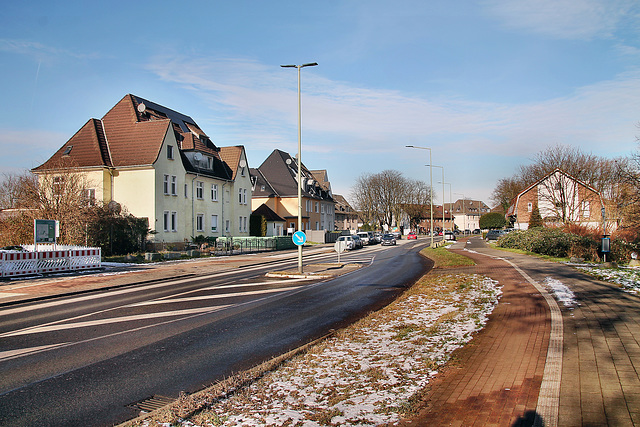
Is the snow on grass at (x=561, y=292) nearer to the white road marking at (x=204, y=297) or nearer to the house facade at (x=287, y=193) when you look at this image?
the white road marking at (x=204, y=297)

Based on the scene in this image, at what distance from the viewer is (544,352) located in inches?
254

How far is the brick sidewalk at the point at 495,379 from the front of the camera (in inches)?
177

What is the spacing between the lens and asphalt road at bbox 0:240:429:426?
5672 millimetres

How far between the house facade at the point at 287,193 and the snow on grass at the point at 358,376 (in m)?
52.7

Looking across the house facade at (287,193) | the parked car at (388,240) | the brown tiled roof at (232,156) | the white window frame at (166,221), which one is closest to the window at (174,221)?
the white window frame at (166,221)

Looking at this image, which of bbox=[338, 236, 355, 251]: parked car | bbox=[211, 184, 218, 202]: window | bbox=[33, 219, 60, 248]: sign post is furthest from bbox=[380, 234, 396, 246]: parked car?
bbox=[33, 219, 60, 248]: sign post

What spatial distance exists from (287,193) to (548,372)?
2448 inches

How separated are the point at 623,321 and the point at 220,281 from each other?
14.6 metres

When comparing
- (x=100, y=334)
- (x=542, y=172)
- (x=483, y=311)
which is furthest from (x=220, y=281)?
(x=542, y=172)

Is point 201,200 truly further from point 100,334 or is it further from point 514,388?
point 514,388

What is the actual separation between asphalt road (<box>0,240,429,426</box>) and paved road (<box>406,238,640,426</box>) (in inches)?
126

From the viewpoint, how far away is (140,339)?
28.9 ft

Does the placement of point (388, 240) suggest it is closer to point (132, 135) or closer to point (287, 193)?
point (287, 193)

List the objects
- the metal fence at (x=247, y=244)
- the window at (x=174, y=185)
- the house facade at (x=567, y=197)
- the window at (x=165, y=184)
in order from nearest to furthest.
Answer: the window at (x=165, y=184) < the window at (x=174, y=185) < the metal fence at (x=247, y=244) < the house facade at (x=567, y=197)
